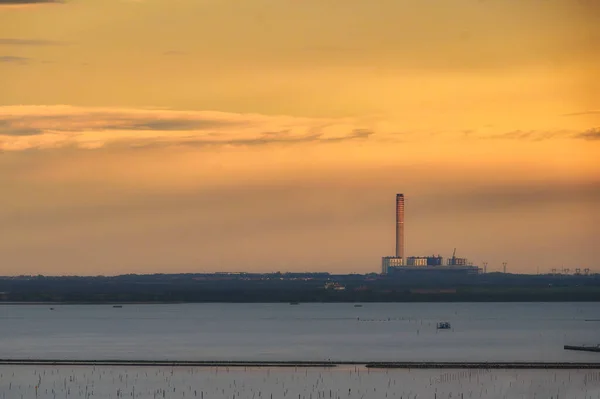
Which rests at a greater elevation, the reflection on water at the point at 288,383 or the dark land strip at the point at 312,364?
the dark land strip at the point at 312,364

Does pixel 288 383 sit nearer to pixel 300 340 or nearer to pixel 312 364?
pixel 312 364

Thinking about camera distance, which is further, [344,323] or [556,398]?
[344,323]

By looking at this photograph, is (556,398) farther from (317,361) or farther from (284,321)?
(284,321)

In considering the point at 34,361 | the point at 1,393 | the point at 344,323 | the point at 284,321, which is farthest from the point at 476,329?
the point at 1,393

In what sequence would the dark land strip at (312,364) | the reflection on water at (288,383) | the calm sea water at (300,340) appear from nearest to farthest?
the reflection on water at (288,383) → the dark land strip at (312,364) → the calm sea water at (300,340)

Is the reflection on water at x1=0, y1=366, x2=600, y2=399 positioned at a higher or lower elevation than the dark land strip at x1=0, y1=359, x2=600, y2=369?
lower

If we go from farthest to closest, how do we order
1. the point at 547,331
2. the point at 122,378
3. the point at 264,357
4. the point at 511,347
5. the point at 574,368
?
the point at 547,331 < the point at 511,347 < the point at 264,357 < the point at 574,368 < the point at 122,378

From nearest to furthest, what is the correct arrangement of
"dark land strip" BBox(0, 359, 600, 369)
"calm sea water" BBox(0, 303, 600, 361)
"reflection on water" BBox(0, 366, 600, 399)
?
"reflection on water" BBox(0, 366, 600, 399) → "dark land strip" BBox(0, 359, 600, 369) → "calm sea water" BBox(0, 303, 600, 361)

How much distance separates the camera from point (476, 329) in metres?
168

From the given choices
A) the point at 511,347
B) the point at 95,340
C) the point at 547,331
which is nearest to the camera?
the point at 511,347

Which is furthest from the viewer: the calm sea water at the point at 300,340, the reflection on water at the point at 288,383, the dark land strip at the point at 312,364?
the calm sea water at the point at 300,340

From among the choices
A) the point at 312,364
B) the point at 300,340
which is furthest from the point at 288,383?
the point at 300,340

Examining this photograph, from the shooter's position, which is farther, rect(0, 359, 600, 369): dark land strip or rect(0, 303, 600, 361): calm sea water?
rect(0, 303, 600, 361): calm sea water

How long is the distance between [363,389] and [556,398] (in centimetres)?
1185
